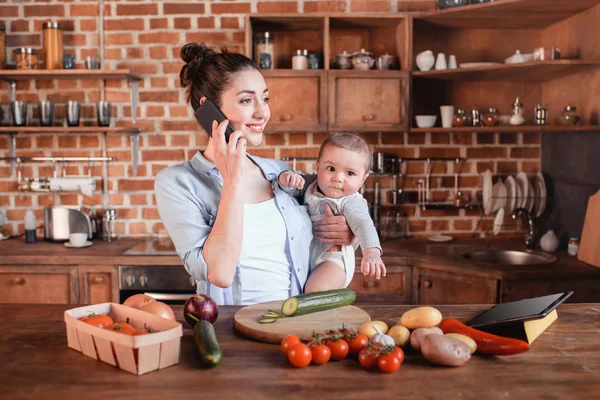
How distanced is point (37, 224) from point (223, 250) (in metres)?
2.55

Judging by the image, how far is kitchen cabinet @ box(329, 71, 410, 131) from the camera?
3553 millimetres

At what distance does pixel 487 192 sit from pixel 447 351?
2606mm

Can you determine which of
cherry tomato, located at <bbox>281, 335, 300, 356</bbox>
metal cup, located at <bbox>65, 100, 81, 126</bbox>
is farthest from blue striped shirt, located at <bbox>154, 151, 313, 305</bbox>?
metal cup, located at <bbox>65, 100, 81, 126</bbox>

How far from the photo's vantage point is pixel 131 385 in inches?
50.4

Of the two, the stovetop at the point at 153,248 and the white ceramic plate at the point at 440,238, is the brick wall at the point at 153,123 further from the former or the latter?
the stovetop at the point at 153,248

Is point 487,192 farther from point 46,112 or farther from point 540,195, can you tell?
point 46,112

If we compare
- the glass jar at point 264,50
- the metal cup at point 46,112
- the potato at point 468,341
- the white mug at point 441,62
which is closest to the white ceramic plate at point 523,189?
the white mug at point 441,62

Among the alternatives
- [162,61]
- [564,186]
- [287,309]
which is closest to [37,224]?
[162,61]

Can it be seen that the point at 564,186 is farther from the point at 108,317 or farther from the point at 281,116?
the point at 108,317

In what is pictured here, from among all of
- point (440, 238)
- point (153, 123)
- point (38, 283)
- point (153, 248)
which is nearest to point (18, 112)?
point (153, 123)

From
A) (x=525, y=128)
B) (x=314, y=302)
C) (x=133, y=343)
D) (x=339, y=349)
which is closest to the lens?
(x=133, y=343)

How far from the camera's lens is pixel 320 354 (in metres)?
1.38

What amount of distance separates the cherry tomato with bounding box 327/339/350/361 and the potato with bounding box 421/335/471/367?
18cm

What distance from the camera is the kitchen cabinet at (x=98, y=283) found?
10.9ft
